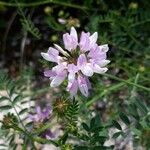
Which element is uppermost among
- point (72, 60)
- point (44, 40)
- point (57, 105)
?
point (44, 40)

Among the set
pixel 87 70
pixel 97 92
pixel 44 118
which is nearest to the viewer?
pixel 87 70

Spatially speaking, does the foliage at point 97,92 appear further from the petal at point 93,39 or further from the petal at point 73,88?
the petal at point 93,39

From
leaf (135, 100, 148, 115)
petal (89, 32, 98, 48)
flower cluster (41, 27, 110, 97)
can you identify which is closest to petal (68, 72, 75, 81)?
flower cluster (41, 27, 110, 97)

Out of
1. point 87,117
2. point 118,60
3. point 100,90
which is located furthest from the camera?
point 118,60

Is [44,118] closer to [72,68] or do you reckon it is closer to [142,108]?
[142,108]

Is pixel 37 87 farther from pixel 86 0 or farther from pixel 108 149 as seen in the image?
pixel 108 149

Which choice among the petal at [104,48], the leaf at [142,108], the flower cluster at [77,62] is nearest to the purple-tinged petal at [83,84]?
the flower cluster at [77,62]

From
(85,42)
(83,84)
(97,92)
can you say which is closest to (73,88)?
(83,84)

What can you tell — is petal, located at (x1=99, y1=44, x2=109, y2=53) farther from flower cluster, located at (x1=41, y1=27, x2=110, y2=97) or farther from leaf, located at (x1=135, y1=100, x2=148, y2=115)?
leaf, located at (x1=135, y1=100, x2=148, y2=115)

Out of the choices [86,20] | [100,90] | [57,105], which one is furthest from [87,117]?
[86,20]
